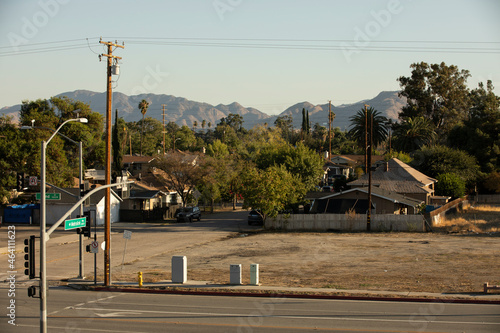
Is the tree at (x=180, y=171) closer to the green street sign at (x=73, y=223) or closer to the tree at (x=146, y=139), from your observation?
the green street sign at (x=73, y=223)

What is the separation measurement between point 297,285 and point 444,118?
98541mm

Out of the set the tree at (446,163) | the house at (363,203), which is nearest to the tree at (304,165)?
the house at (363,203)

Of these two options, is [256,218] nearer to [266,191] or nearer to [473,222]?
[266,191]

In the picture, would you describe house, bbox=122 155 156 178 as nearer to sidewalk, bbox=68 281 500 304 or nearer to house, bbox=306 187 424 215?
house, bbox=306 187 424 215

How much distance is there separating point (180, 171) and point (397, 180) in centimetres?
2867

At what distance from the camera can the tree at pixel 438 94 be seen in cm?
11218

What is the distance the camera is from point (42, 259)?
1502 centimetres

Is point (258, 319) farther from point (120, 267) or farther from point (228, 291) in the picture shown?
point (120, 267)

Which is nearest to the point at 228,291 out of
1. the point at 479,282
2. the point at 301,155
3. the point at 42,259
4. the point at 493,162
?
the point at 42,259

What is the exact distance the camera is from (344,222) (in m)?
51.2

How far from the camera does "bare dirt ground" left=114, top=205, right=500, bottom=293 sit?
26125mm

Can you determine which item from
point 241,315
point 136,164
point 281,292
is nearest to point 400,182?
point 281,292

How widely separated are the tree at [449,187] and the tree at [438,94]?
4018 cm

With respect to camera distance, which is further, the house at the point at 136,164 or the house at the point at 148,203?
the house at the point at 136,164
